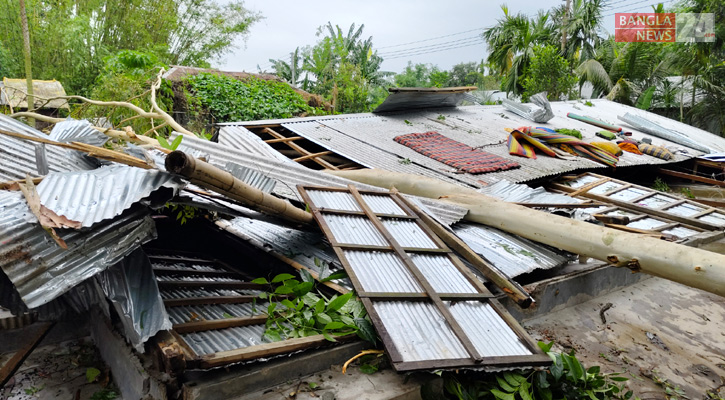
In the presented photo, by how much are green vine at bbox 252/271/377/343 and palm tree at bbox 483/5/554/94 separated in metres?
21.1

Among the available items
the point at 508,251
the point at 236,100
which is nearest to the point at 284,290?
the point at 508,251

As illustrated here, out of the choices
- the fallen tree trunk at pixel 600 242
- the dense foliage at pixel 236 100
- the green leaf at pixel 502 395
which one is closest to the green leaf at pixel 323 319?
the green leaf at pixel 502 395

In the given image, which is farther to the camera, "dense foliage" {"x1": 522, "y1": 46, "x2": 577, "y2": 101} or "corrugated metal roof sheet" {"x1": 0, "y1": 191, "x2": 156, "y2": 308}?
"dense foliage" {"x1": 522, "y1": 46, "x2": 577, "y2": 101}

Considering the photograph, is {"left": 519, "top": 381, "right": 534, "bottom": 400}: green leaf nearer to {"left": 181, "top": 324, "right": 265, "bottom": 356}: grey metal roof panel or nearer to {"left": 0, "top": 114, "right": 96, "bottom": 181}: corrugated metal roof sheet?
{"left": 181, "top": 324, "right": 265, "bottom": 356}: grey metal roof panel

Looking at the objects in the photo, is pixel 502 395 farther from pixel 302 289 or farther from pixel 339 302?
pixel 302 289

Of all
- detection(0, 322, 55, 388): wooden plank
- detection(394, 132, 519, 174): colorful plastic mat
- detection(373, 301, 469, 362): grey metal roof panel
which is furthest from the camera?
detection(394, 132, 519, 174): colorful plastic mat

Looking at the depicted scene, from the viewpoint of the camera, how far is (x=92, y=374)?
10.5 feet

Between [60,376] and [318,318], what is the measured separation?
185 cm

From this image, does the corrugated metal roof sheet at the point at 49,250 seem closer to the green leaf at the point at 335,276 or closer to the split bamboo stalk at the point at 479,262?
the green leaf at the point at 335,276

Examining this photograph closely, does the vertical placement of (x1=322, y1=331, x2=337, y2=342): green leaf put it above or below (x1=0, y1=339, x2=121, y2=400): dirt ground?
above

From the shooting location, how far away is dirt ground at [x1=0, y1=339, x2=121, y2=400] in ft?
9.89

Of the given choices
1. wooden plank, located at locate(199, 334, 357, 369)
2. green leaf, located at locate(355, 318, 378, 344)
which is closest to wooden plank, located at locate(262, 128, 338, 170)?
green leaf, located at locate(355, 318, 378, 344)

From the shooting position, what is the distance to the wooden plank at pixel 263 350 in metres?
2.60

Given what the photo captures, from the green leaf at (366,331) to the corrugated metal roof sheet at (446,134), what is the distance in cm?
460
